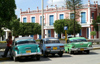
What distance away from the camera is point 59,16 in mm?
64938

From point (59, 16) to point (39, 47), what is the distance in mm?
50588

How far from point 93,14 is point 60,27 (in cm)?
983

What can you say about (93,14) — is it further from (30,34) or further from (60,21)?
(30,34)

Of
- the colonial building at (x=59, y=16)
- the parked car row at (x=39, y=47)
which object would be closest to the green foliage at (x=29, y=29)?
the colonial building at (x=59, y=16)

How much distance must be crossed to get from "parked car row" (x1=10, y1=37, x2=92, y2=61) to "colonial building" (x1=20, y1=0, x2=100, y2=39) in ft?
109

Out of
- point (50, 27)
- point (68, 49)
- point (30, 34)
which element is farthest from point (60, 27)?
point (68, 49)

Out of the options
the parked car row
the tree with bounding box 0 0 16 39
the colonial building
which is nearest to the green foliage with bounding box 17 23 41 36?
the colonial building

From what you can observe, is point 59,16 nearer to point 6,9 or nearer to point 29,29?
point 29,29

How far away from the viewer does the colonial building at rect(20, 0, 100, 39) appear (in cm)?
5876

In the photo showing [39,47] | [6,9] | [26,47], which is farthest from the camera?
[6,9]

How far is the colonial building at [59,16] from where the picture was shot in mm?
58756

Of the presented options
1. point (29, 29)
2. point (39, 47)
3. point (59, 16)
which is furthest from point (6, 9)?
point (59, 16)

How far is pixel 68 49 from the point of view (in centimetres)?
2022

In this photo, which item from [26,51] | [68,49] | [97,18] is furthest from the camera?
[97,18]
